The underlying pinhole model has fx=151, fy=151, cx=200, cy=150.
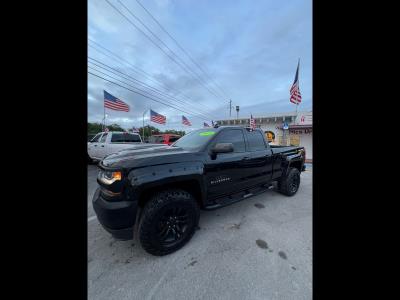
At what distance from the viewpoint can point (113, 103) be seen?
12.6 meters

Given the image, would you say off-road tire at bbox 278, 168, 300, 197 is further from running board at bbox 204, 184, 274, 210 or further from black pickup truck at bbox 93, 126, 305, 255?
black pickup truck at bbox 93, 126, 305, 255

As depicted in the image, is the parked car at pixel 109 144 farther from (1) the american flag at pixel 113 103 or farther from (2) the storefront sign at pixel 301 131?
(2) the storefront sign at pixel 301 131

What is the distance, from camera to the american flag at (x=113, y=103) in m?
12.2

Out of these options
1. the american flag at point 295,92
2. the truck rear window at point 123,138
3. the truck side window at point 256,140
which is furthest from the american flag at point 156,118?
the truck side window at point 256,140

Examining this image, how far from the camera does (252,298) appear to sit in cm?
147

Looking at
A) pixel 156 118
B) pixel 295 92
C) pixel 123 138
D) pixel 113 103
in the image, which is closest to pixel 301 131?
pixel 295 92

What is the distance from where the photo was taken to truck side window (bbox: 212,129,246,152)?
2.92 m

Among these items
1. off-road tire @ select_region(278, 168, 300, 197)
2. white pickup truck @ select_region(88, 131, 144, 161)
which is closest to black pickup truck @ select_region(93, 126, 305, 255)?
off-road tire @ select_region(278, 168, 300, 197)

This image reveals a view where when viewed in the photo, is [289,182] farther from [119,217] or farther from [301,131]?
[301,131]

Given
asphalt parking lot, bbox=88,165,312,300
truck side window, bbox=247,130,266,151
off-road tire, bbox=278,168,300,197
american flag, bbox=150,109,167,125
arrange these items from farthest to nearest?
american flag, bbox=150,109,167,125
off-road tire, bbox=278,168,300,197
truck side window, bbox=247,130,266,151
asphalt parking lot, bbox=88,165,312,300

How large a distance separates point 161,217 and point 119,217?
0.51 m
